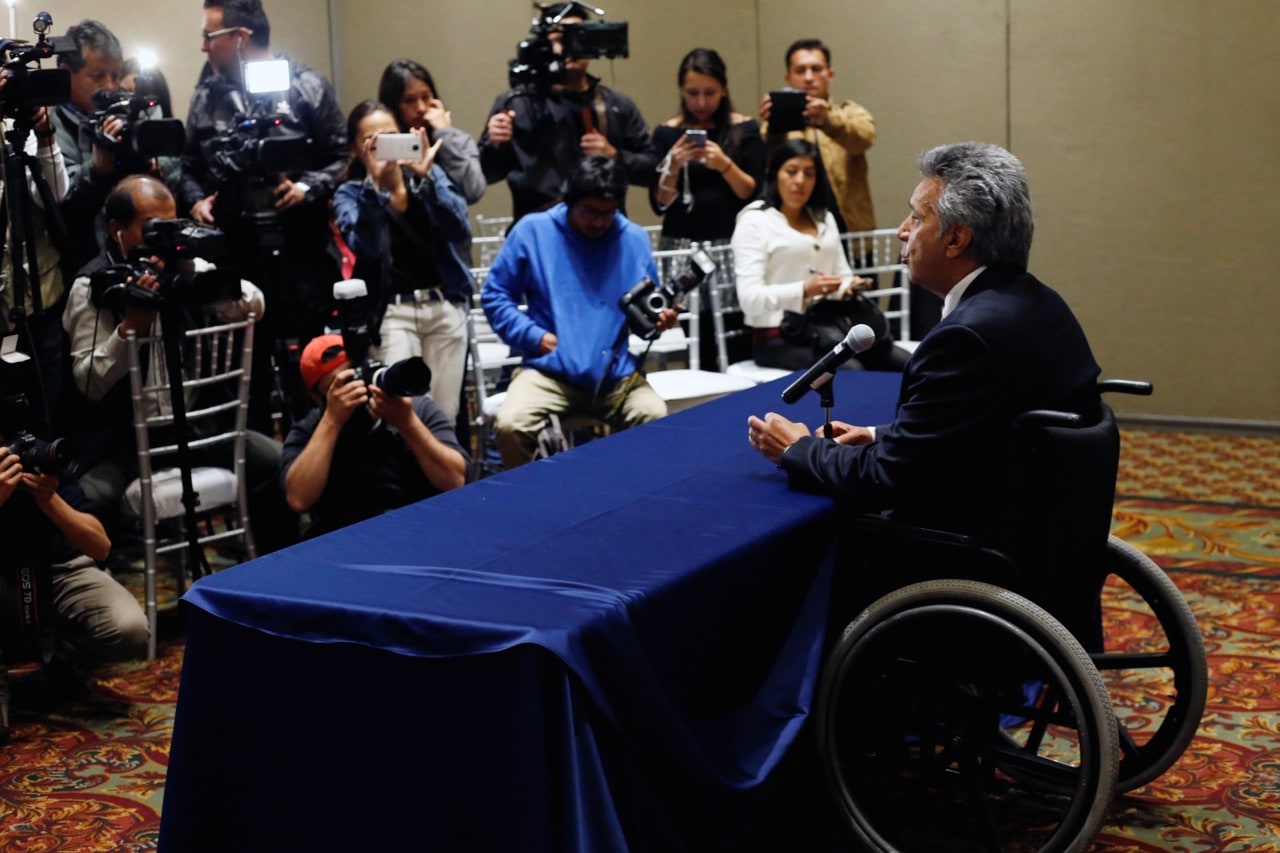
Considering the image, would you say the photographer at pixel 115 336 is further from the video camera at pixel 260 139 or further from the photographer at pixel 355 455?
the photographer at pixel 355 455

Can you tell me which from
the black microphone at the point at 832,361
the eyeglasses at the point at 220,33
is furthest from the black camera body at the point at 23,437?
the eyeglasses at the point at 220,33

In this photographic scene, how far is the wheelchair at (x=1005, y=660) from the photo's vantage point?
89.8 inches

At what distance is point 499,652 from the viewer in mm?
1941

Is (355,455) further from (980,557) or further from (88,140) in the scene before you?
(88,140)

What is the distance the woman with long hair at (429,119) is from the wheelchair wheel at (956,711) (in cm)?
271

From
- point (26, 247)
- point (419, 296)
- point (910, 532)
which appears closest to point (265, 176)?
point (419, 296)

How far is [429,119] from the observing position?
15.6 ft

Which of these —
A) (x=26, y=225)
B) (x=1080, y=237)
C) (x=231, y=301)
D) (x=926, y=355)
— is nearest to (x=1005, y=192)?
(x=926, y=355)

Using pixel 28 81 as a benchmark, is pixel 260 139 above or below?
below

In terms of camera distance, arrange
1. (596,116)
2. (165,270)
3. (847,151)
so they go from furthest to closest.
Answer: (847,151)
(596,116)
(165,270)

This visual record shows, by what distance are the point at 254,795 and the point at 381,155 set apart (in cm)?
258

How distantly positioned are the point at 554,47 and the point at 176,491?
2.05m

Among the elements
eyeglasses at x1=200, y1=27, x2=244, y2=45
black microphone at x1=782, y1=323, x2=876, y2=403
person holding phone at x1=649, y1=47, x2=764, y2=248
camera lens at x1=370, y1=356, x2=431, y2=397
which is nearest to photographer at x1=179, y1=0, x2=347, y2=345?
eyeglasses at x1=200, y1=27, x2=244, y2=45

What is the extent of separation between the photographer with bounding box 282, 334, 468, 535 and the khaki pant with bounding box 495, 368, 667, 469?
2.90 ft
